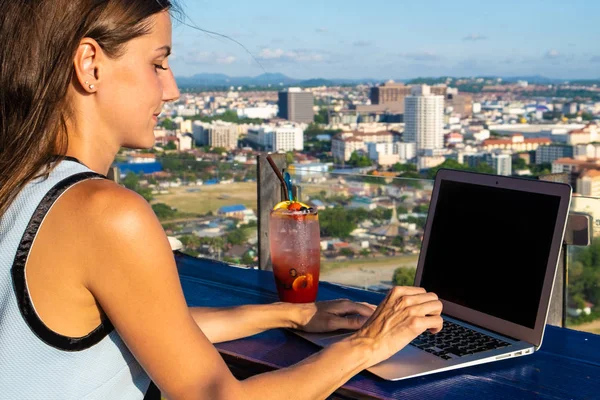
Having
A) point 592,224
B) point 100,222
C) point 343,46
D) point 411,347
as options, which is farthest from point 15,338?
point 343,46

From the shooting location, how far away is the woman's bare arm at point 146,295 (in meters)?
0.75

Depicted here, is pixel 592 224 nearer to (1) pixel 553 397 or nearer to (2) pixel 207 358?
(1) pixel 553 397

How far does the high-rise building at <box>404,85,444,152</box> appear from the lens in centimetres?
4091

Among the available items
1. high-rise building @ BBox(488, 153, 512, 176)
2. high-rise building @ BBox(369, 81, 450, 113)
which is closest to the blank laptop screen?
high-rise building @ BBox(488, 153, 512, 176)

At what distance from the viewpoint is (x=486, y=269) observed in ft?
3.85

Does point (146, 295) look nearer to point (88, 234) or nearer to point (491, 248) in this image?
point (88, 234)

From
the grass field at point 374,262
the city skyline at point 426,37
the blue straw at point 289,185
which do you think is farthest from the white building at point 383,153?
the blue straw at point 289,185

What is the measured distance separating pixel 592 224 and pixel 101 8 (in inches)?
48.9

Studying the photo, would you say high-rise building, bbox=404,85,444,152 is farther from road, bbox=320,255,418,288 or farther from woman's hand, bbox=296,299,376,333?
woman's hand, bbox=296,299,376,333

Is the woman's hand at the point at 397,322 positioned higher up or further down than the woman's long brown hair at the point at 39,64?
further down

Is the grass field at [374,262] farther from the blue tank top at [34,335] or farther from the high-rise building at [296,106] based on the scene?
the high-rise building at [296,106]

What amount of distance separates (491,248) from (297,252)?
344 millimetres

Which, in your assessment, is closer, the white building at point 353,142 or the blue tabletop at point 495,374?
the blue tabletop at point 495,374

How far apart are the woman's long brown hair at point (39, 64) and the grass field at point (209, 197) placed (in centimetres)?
246
